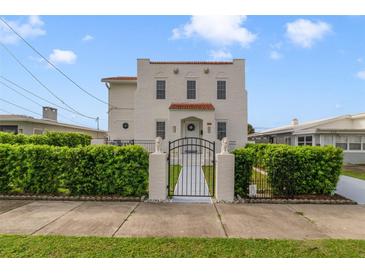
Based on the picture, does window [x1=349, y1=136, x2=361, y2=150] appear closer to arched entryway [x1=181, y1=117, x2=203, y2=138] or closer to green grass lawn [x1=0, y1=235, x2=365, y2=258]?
arched entryway [x1=181, y1=117, x2=203, y2=138]

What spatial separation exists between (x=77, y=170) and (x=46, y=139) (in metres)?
6.95

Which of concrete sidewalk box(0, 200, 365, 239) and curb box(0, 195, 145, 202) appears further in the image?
curb box(0, 195, 145, 202)

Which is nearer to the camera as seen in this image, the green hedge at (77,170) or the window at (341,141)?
the green hedge at (77,170)

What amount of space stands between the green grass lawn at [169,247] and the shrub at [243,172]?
122 inches

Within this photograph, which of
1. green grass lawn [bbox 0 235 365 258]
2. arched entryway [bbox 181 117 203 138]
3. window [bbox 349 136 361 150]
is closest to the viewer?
green grass lawn [bbox 0 235 365 258]

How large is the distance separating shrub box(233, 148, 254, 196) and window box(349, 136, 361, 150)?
51.3ft

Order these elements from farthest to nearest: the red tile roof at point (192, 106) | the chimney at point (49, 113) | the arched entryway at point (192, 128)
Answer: the chimney at point (49, 113), the arched entryway at point (192, 128), the red tile roof at point (192, 106)

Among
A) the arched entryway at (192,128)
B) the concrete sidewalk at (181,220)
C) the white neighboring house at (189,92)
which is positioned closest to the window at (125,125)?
the white neighboring house at (189,92)

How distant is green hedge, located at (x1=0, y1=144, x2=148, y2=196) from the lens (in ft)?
23.4

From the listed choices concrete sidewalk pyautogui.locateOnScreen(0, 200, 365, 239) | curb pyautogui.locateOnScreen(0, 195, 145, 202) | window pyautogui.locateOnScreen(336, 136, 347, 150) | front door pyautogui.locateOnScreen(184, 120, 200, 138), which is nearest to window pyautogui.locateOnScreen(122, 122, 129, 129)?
front door pyautogui.locateOnScreen(184, 120, 200, 138)

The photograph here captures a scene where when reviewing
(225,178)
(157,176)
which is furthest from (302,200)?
(157,176)

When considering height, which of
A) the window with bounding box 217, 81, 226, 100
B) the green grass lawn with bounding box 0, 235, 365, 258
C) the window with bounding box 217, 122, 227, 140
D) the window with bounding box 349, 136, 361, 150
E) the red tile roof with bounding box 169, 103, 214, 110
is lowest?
the green grass lawn with bounding box 0, 235, 365, 258

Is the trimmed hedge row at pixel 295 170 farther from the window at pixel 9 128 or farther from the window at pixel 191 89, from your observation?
the window at pixel 9 128

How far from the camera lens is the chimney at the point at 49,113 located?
80.3 ft
